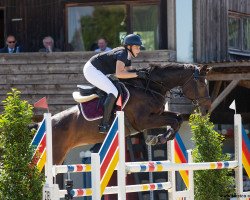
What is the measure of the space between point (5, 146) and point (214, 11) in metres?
10.6

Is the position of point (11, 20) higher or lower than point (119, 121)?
higher

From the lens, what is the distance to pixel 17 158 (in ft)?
30.2

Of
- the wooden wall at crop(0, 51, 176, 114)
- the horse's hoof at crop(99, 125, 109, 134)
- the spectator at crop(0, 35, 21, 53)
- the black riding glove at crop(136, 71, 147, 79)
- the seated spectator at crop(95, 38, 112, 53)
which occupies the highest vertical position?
the spectator at crop(0, 35, 21, 53)

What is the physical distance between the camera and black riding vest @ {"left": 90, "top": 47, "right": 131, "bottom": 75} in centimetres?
1167

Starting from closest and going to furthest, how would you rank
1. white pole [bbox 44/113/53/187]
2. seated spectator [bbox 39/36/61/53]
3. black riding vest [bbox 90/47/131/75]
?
1. white pole [bbox 44/113/53/187]
2. black riding vest [bbox 90/47/131/75]
3. seated spectator [bbox 39/36/61/53]

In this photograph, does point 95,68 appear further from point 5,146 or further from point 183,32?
point 183,32

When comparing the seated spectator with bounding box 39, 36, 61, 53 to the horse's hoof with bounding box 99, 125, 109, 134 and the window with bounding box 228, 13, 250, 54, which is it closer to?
the window with bounding box 228, 13, 250, 54

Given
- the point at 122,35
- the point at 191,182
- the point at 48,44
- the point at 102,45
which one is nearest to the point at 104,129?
the point at 191,182

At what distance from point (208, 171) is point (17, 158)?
3.38m

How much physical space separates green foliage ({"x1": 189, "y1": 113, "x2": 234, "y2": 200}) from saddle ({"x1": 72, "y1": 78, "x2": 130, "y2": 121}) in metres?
1.07

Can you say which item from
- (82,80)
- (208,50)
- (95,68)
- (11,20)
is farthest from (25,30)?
(95,68)

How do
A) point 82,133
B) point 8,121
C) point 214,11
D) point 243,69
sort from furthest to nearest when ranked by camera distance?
1. point 214,11
2. point 243,69
3. point 82,133
4. point 8,121

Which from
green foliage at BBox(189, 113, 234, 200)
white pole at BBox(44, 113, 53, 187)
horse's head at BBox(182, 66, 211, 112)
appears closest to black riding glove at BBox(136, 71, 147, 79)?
horse's head at BBox(182, 66, 211, 112)

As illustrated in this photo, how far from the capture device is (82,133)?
12.0m
